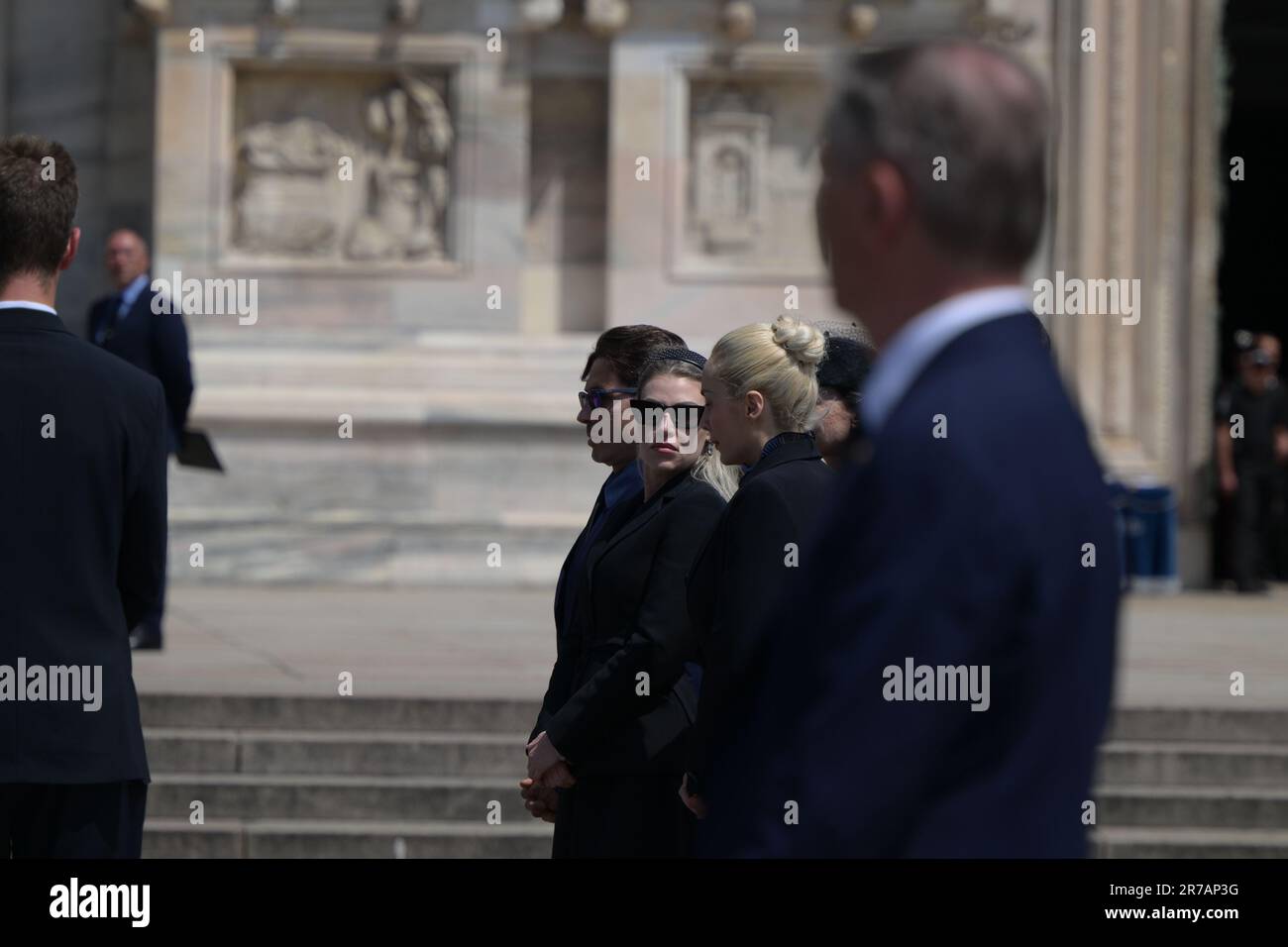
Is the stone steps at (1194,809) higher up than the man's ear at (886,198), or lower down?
lower down

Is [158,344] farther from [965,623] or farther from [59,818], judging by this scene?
[965,623]

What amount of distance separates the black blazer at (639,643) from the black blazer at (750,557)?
466 millimetres

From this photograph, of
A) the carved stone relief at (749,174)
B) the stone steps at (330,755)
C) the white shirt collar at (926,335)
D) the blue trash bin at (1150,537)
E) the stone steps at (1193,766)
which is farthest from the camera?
the blue trash bin at (1150,537)

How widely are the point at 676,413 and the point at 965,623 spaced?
279cm

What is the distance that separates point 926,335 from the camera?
1.90 meters

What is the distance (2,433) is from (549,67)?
10315mm

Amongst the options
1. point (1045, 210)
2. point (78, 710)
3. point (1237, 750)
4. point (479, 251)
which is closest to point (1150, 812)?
point (1237, 750)

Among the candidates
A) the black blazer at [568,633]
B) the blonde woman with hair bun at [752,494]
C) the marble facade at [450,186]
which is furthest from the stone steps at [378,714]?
the marble facade at [450,186]

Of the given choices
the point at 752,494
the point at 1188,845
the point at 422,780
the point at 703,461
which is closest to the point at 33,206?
the point at 752,494

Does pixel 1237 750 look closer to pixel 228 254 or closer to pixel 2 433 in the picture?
pixel 2 433

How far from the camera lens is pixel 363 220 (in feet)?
43.8

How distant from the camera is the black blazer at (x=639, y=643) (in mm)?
4418

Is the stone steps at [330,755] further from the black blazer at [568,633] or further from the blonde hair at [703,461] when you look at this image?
the blonde hair at [703,461]

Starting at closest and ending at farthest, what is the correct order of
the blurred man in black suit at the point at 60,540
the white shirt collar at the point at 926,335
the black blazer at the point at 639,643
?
the white shirt collar at the point at 926,335, the blurred man in black suit at the point at 60,540, the black blazer at the point at 639,643
